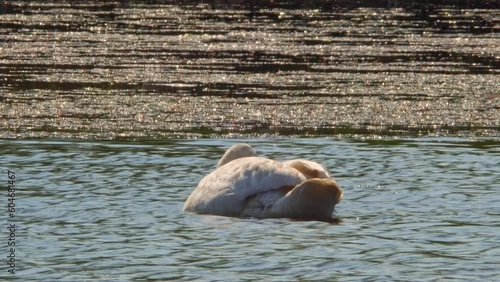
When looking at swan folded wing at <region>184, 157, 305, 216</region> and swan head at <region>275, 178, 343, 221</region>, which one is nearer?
swan head at <region>275, 178, 343, 221</region>

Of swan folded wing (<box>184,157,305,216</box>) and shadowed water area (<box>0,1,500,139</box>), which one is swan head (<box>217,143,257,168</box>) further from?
shadowed water area (<box>0,1,500,139</box>)

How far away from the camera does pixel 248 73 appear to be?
952 inches

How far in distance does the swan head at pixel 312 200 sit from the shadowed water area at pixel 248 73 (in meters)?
5.80

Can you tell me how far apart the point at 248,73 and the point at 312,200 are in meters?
12.5

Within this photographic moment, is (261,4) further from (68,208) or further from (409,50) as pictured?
(68,208)

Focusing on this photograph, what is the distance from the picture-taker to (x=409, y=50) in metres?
28.2

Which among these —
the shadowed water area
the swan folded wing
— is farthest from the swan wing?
the shadowed water area

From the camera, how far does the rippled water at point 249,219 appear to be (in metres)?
9.80

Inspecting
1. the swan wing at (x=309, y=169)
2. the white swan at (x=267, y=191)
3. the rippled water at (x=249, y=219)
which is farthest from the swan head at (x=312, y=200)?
the swan wing at (x=309, y=169)

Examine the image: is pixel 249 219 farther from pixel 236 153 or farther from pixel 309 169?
pixel 236 153

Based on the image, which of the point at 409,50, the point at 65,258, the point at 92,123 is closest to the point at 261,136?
the point at 92,123

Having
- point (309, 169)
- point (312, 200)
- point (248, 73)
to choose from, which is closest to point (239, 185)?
point (309, 169)

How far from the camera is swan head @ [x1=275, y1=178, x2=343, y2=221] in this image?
11.7 metres

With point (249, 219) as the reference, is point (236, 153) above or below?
above
